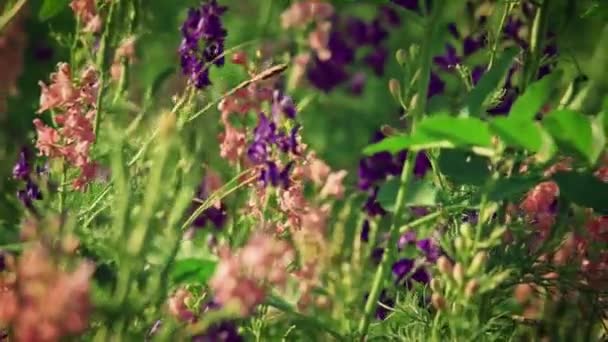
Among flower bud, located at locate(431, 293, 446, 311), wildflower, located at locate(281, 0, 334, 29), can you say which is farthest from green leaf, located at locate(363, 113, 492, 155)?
wildflower, located at locate(281, 0, 334, 29)

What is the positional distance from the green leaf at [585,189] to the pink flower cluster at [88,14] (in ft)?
2.72

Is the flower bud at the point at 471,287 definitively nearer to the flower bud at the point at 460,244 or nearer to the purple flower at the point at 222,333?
the flower bud at the point at 460,244

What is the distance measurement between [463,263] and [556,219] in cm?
30

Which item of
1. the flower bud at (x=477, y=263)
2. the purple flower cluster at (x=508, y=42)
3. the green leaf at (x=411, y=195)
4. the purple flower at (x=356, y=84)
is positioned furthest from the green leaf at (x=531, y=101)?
the purple flower at (x=356, y=84)

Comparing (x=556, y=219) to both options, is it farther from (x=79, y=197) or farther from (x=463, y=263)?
(x=79, y=197)

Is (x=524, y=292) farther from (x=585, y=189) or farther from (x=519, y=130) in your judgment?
(x=519, y=130)

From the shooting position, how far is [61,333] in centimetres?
72

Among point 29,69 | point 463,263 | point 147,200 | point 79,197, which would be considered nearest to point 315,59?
point 29,69

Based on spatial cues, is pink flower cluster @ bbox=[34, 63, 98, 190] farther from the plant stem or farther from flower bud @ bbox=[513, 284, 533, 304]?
flower bud @ bbox=[513, 284, 533, 304]

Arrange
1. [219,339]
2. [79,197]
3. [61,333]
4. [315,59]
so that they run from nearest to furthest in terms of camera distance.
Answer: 1. [61,333]
2. [219,339]
3. [79,197]
4. [315,59]

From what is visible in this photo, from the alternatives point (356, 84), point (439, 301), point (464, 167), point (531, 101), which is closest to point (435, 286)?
point (439, 301)

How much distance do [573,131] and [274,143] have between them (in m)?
0.58

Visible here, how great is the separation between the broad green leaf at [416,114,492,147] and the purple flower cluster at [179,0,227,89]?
2.27 ft

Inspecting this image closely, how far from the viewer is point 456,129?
1033mm
